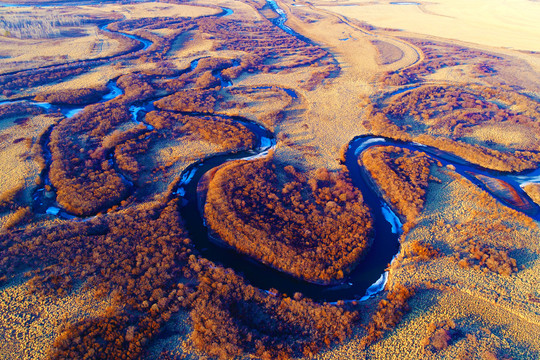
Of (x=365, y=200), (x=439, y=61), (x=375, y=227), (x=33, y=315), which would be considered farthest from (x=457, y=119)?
(x=33, y=315)

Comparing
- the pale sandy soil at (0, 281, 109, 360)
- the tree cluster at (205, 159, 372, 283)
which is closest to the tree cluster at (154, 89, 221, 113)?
the tree cluster at (205, 159, 372, 283)

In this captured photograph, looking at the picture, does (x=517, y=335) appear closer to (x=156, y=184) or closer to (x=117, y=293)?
(x=117, y=293)

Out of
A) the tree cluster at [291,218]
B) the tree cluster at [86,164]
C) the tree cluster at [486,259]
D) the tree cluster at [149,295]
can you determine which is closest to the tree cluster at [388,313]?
the tree cluster at [149,295]

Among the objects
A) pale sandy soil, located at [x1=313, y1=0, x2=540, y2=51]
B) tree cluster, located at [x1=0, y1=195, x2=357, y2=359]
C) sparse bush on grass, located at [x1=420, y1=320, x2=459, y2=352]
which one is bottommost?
sparse bush on grass, located at [x1=420, y1=320, x2=459, y2=352]

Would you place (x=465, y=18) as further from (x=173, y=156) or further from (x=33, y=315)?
(x=33, y=315)

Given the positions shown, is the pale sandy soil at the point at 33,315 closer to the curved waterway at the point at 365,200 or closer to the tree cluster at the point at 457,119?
the curved waterway at the point at 365,200

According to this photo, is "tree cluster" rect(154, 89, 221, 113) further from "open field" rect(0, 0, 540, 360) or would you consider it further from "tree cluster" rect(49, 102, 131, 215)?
"tree cluster" rect(49, 102, 131, 215)

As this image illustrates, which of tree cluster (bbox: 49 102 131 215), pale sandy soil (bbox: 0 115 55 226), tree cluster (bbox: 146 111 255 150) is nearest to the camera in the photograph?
tree cluster (bbox: 49 102 131 215)
